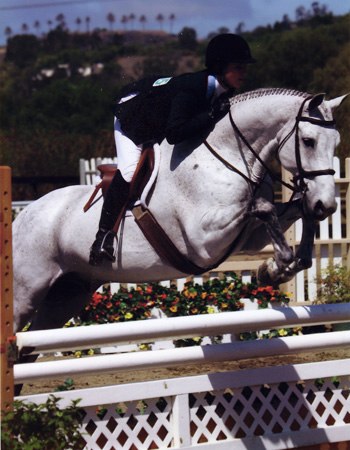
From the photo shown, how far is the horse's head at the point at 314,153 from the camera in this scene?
14.6 feet

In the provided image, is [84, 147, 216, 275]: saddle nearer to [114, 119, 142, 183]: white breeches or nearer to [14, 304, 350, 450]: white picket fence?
[114, 119, 142, 183]: white breeches

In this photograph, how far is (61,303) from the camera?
5398mm

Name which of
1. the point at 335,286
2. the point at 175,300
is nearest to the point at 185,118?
the point at 175,300

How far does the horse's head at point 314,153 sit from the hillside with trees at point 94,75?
0.99 metres

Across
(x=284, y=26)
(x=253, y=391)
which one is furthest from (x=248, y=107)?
(x=284, y=26)

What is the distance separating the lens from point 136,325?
392 centimetres

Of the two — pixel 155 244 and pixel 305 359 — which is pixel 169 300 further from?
pixel 155 244

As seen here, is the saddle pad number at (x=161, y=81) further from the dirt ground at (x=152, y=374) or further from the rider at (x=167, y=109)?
the dirt ground at (x=152, y=374)

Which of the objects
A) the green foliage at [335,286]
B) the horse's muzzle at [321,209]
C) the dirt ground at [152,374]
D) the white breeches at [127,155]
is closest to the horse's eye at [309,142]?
the horse's muzzle at [321,209]

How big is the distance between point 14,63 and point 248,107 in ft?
166

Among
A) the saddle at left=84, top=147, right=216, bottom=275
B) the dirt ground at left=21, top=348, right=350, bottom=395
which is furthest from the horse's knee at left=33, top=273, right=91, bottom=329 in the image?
the dirt ground at left=21, top=348, right=350, bottom=395

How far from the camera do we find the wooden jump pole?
3.53 m

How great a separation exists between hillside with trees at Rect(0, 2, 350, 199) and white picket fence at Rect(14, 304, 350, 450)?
1748 mm

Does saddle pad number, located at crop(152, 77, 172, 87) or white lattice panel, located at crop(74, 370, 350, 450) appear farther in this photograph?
saddle pad number, located at crop(152, 77, 172, 87)
